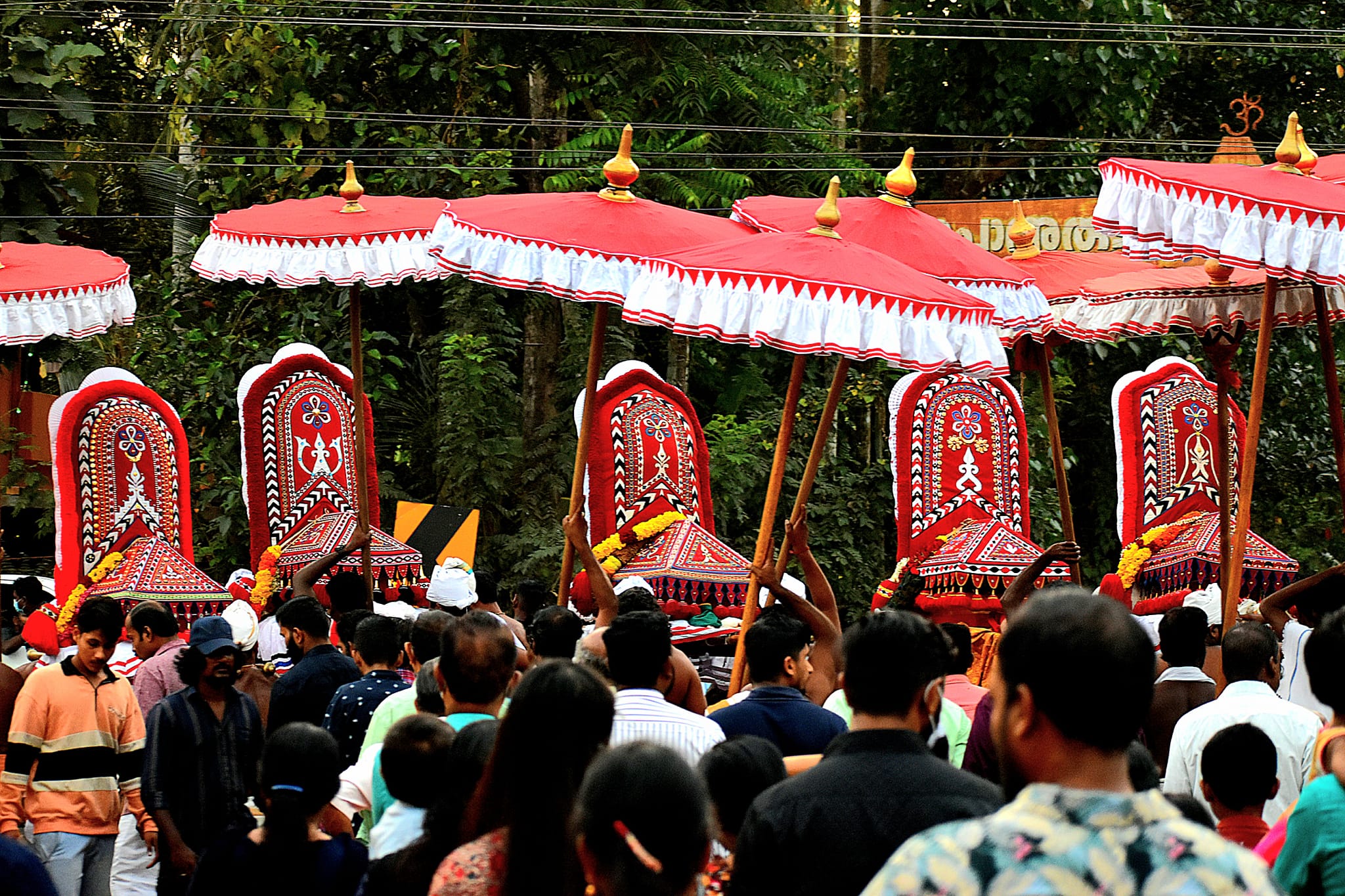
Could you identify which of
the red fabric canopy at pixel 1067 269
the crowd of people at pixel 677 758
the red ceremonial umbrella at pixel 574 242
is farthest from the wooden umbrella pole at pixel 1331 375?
the red ceremonial umbrella at pixel 574 242

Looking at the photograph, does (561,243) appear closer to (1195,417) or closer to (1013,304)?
(1013,304)

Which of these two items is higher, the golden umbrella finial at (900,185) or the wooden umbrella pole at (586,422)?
the golden umbrella finial at (900,185)

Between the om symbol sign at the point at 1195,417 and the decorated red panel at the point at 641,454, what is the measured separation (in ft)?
9.39

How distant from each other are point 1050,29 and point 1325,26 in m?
3.21

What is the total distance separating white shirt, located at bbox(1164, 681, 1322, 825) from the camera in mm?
5000

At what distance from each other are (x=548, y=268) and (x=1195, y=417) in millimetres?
4734

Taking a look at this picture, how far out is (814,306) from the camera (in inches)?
222

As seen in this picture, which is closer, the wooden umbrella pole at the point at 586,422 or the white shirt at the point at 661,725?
the white shirt at the point at 661,725

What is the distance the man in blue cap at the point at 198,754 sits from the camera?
5586 millimetres

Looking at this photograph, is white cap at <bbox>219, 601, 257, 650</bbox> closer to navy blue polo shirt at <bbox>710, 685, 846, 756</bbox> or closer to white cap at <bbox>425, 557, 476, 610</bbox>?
white cap at <bbox>425, 557, 476, 610</bbox>

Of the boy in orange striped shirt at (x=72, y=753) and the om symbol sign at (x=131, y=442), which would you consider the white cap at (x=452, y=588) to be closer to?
the om symbol sign at (x=131, y=442)

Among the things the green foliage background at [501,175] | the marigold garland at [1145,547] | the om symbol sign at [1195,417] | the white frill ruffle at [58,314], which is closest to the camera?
the white frill ruffle at [58,314]

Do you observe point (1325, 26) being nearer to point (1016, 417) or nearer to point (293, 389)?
point (1016, 417)

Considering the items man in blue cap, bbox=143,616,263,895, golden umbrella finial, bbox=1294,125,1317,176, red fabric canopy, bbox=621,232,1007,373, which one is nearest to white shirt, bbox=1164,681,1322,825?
red fabric canopy, bbox=621,232,1007,373
